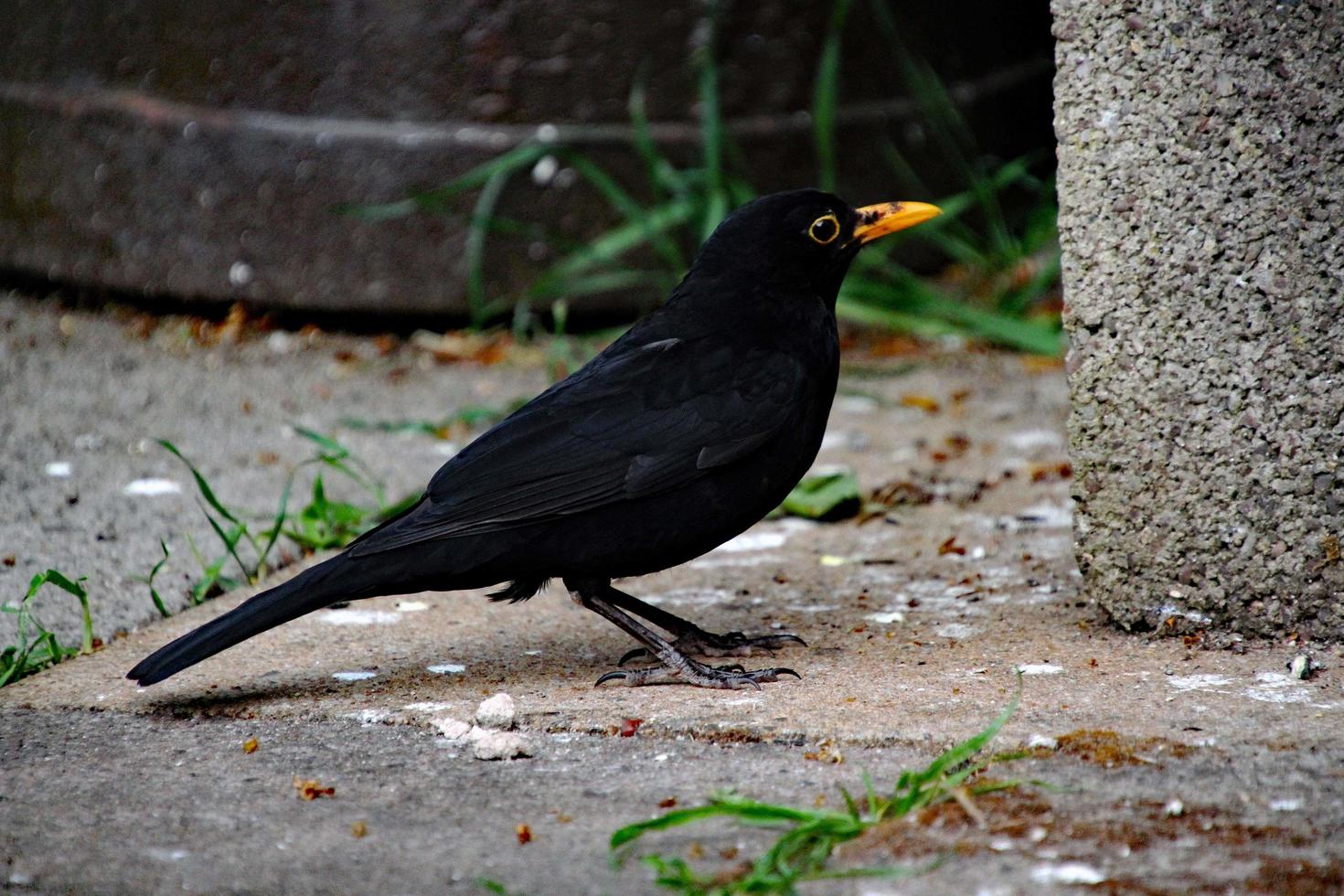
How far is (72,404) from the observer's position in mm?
5273

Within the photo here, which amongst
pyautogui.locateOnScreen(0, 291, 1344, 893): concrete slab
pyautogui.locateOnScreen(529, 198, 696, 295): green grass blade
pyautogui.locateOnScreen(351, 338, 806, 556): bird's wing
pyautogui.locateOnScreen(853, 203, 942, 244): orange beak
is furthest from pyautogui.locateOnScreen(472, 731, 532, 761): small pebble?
pyautogui.locateOnScreen(529, 198, 696, 295): green grass blade

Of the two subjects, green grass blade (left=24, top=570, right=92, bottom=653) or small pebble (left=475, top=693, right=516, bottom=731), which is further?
green grass blade (left=24, top=570, right=92, bottom=653)

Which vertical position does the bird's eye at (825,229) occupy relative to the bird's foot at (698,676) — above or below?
above

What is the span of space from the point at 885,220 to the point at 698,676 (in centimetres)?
124

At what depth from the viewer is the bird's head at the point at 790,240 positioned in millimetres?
3672

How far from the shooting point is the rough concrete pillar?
2.96 meters

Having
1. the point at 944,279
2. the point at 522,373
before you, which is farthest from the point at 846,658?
the point at 944,279

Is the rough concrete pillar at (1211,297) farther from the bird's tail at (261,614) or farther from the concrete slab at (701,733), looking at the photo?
the bird's tail at (261,614)

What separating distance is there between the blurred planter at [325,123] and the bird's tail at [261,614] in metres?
3.00

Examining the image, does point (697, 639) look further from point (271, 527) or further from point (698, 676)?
point (271, 527)

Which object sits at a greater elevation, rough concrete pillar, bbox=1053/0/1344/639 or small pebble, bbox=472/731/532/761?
rough concrete pillar, bbox=1053/0/1344/639

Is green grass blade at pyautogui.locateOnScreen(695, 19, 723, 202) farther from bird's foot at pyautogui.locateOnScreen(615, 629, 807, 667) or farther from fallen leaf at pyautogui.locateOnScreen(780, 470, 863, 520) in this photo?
bird's foot at pyautogui.locateOnScreen(615, 629, 807, 667)

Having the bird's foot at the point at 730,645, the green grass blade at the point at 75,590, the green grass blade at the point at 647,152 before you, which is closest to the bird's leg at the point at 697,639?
the bird's foot at the point at 730,645

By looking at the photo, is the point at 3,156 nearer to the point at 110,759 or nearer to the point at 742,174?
the point at 742,174
